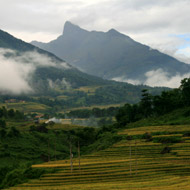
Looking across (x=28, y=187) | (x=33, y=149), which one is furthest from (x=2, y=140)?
(x=28, y=187)

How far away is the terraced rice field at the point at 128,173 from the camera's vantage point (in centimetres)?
5088

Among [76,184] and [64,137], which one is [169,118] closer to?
[64,137]

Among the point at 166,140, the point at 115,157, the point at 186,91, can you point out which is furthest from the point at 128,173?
the point at 186,91

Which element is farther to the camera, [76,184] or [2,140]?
[2,140]

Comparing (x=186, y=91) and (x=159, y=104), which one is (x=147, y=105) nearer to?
(x=159, y=104)

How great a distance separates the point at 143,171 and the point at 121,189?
1418 cm

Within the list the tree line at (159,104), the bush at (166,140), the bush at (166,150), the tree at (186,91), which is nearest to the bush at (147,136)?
the bush at (166,140)

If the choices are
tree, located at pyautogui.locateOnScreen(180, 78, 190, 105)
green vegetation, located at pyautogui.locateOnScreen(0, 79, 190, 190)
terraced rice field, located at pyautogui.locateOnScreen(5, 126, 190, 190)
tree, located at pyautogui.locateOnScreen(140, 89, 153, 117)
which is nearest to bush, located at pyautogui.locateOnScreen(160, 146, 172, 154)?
green vegetation, located at pyautogui.locateOnScreen(0, 79, 190, 190)

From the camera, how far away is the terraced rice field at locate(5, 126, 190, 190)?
50875mm

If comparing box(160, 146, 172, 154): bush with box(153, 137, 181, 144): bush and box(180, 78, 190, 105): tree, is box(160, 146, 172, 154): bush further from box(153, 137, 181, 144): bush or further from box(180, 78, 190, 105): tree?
box(180, 78, 190, 105): tree

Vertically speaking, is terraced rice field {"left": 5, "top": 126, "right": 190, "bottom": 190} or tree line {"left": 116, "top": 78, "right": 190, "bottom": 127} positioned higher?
tree line {"left": 116, "top": 78, "right": 190, "bottom": 127}

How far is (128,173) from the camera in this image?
60.0 meters

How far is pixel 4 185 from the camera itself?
6166cm

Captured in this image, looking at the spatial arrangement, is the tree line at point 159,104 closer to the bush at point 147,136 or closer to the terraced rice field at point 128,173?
the bush at point 147,136
